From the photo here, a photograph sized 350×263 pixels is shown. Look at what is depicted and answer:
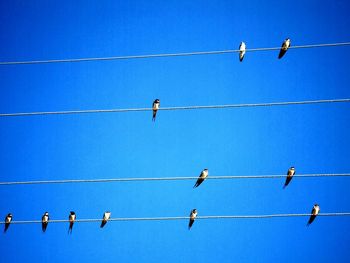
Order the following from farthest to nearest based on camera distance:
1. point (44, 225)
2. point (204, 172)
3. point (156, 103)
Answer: point (156, 103), point (204, 172), point (44, 225)

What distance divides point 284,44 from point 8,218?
7102mm

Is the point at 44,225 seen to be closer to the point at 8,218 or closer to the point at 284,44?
the point at 8,218

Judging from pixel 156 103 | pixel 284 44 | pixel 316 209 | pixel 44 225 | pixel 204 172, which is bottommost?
pixel 44 225

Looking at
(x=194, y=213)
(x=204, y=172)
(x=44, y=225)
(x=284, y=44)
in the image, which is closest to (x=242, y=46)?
(x=284, y=44)

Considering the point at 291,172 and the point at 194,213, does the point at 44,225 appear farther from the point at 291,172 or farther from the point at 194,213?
the point at 291,172

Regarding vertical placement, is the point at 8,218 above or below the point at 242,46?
below

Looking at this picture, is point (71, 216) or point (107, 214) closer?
point (71, 216)

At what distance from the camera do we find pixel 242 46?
40.8 ft

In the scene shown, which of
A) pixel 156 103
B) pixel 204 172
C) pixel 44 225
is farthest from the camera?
pixel 156 103

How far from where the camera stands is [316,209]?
35.3ft

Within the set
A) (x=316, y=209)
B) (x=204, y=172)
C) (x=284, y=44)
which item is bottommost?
(x=316, y=209)

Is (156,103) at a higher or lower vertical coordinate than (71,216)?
higher

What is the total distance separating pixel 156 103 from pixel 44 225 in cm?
380

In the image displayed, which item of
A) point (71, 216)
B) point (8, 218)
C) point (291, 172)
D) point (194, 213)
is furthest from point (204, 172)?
point (8, 218)
